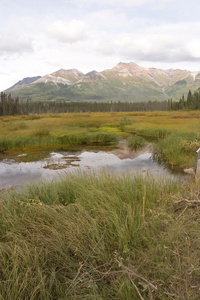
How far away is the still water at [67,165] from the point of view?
14391 mm

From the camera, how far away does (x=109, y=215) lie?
542cm

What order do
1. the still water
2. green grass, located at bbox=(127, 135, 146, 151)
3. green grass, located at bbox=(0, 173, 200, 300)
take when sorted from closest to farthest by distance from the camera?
green grass, located at bbox=(0, 173, 200, 300) < the still water < green grass, located at bbox=(127, 135, 146, 151)

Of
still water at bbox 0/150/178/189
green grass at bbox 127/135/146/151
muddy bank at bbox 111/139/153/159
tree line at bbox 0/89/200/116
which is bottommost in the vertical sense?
still water at bbox 0/150/178/189

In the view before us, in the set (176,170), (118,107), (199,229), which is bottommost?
(176,170)

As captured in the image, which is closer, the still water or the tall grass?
the still water

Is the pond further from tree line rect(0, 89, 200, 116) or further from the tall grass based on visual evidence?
tree line rect(0, 89, 200, 116)

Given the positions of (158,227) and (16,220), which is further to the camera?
(16,220)

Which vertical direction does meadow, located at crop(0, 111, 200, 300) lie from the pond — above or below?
above

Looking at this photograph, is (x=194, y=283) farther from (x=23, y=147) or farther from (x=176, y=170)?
(x=23, y=147)

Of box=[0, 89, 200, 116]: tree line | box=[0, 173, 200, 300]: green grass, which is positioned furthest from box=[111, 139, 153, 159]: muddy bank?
box=[0, 89, 200, 116]: tree line

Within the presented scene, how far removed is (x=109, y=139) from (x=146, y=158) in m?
10.1

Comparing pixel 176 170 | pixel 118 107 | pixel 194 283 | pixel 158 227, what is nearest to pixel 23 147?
pixel 176 170

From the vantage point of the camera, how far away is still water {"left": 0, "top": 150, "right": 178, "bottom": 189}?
14.4 metres

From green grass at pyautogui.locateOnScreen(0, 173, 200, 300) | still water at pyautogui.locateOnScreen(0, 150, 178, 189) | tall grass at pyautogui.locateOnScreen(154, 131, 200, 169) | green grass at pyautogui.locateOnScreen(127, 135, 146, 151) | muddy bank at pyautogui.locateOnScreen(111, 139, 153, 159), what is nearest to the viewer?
green grass at pyautogui.locateOnScreen(0, 173, 200, 300)
